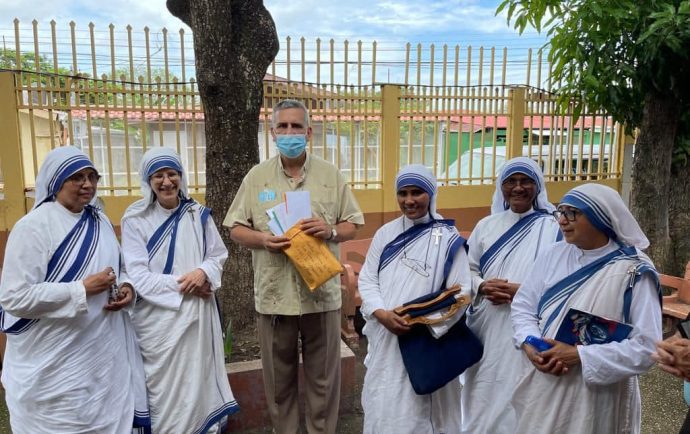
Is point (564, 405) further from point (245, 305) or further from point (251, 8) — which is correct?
point (251, 8)

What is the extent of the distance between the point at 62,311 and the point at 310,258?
1.15 meters

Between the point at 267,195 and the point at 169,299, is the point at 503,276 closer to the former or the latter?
the point at 267,195

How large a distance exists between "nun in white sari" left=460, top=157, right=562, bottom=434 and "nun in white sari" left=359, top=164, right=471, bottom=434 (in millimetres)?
151

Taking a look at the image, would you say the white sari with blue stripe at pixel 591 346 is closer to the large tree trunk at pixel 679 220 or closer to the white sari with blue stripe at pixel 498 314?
the white sari with blue stripe at pixel 498 314

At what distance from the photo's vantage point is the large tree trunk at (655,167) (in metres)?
5.17

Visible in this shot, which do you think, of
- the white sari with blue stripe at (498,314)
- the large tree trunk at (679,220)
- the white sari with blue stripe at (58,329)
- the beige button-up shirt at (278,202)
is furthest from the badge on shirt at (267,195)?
the large tree trunk at (679,220)

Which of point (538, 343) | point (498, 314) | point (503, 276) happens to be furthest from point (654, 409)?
point (538, 343)

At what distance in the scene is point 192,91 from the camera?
19.5 ft

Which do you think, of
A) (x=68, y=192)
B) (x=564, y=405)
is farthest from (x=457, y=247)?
(x=68, y=192)

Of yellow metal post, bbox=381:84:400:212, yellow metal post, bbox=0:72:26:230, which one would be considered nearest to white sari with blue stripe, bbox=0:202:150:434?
yellow metal post, bbox=0:72:26:230

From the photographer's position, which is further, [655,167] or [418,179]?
[655,167]

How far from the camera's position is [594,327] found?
6.41 feet

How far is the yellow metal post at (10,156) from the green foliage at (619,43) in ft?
16.5

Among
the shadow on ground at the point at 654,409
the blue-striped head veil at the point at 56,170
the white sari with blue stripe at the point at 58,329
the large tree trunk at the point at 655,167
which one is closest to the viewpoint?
the white sari with blue stripe at the point at 58,329
